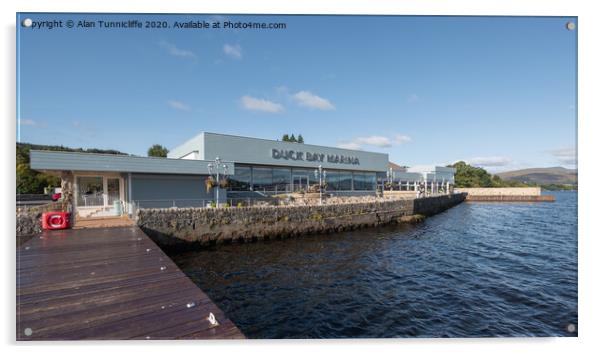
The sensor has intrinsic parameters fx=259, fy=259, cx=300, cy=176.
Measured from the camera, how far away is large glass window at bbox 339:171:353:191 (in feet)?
91.5

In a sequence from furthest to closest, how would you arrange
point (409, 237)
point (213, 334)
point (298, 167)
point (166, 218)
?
point (298, 167)
point (409, 237)
point (166, 218)
point (213, 334)

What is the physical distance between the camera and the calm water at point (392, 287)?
5.30 m

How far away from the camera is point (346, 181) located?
93.0 feet

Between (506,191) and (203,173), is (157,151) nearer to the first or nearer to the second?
(203,173)

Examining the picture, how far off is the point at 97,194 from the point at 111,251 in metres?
11.3

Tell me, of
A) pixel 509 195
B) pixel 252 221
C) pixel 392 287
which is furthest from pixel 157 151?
pixel 509 195

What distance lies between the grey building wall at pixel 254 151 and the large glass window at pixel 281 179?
2.41ft

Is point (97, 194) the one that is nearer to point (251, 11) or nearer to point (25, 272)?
point (25, 272)

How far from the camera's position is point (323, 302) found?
6227 mm

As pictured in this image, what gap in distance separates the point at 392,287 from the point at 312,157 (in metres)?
18.3

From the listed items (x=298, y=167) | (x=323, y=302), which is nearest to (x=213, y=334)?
(x=323, y=302)

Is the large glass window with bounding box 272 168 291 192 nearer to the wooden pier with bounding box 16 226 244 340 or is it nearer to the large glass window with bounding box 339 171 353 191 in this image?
the large glass window with bounding box 339 171 353 191

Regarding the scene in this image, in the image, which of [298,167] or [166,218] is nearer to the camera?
[166,218]

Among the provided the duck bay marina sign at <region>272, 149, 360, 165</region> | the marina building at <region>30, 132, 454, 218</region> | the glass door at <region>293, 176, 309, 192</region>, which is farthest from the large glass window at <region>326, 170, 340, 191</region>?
the glass door at <region>293, 176, 309, 192</region>
